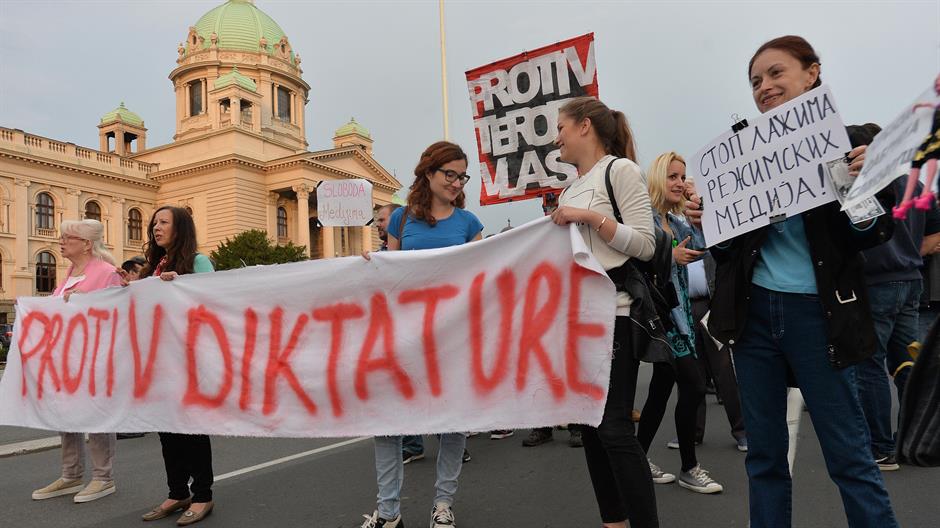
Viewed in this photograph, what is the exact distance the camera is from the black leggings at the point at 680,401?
356 centimetres

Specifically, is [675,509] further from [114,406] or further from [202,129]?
[202,129]

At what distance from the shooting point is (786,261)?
234 centimetres

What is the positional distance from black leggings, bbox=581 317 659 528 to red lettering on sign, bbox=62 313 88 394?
137 inches

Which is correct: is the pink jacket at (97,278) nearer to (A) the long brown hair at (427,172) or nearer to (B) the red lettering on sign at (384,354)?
(B) the red lettering on sign at (384,354)

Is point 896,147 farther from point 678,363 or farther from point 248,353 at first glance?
point 248,353

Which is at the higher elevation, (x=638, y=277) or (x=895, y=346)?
(x=638, y=277)

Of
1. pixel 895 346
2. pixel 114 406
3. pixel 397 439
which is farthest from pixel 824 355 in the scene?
pixel 114 406

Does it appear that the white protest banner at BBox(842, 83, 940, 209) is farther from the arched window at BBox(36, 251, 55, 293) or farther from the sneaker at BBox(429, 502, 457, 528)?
the arched window at BBox(36, 251, 55, 293)

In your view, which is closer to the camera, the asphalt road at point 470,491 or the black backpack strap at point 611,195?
the black backpack strap at point 611,195

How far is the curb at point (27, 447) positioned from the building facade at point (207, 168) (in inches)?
1349

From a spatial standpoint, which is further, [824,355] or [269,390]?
[269,390]

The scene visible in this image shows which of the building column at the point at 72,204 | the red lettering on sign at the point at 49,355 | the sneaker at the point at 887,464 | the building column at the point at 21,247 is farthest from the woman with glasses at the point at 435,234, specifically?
the building column at the point at 72,204

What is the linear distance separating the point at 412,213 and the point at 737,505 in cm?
244

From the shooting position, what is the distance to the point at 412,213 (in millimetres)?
3604
